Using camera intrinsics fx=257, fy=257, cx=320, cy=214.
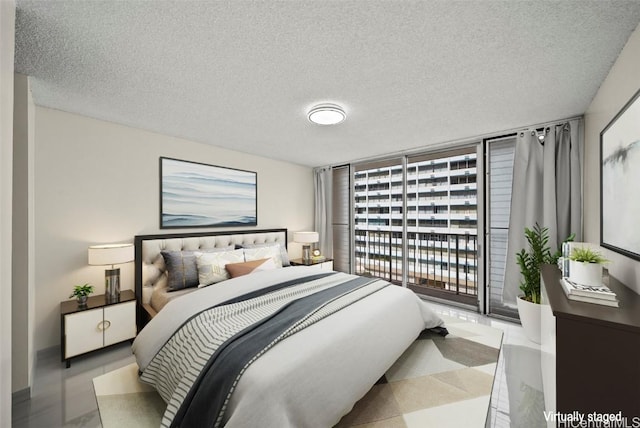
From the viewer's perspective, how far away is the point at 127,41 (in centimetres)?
157

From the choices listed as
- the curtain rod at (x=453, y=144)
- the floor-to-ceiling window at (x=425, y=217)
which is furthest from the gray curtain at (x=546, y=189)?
the floor-to-ceiling window at (x=425, y=217)

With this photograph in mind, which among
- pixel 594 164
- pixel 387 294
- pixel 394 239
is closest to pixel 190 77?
pixel 387 294

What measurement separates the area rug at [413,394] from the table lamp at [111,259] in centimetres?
79

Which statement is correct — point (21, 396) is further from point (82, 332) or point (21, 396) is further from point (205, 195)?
point (205, 195)

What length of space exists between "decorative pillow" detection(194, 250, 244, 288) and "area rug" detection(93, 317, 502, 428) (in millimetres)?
973

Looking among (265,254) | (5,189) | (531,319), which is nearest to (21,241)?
(5,189)

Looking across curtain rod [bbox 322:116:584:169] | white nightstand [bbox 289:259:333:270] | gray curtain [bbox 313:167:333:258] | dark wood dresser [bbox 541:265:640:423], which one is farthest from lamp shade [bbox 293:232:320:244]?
dark wood dresser [bbox 541:265:640:423]

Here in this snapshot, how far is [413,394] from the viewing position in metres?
1.93

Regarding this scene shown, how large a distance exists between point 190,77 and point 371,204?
12.0 feet

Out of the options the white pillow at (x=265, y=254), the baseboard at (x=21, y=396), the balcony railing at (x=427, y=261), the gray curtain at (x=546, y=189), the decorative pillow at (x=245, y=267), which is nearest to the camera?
the baseboard at (x=21, y=396)

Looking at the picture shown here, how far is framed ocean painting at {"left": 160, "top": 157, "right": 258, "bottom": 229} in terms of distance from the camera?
3.28 m

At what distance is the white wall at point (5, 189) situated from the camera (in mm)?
1104

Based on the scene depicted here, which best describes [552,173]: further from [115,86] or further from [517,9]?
[115,86]

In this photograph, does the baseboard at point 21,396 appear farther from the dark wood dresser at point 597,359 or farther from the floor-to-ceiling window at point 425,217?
the floor-to-ceiling window at point 425,217
